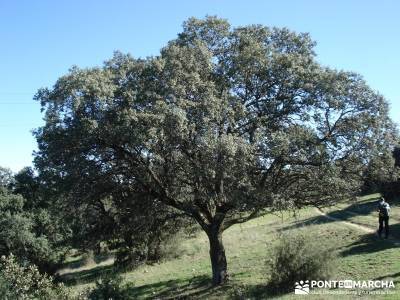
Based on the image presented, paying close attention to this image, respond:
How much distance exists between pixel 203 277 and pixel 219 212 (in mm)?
4734

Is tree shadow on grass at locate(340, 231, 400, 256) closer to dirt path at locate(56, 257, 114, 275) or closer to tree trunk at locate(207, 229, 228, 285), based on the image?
tree trunk at locate(207, 229, 228, 285)

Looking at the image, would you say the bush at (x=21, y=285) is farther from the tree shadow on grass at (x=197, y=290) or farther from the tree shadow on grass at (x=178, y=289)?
the tree shadow on grass at (x=178, y=289)

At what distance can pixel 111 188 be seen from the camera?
67.5ft

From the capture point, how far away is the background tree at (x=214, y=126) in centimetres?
1744

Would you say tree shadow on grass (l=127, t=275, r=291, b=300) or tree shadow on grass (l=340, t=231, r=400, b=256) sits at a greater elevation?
tree shadow on grass (l=340, t=231, r=400, b=256)

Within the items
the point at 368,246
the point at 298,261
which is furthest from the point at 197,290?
the point at 368,246

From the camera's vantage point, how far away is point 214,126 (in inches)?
702

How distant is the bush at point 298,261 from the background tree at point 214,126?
1469mm

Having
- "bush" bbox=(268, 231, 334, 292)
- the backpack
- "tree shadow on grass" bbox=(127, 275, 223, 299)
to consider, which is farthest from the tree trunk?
the backpack

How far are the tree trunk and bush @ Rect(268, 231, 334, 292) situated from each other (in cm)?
340

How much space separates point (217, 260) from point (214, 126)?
707 cm

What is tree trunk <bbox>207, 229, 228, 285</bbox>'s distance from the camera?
70.6 ft

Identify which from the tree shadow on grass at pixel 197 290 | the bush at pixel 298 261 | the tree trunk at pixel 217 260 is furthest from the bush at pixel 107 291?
the tree trunk at pixel 217 260

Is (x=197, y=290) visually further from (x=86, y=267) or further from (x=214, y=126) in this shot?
(x=86, y=267)
